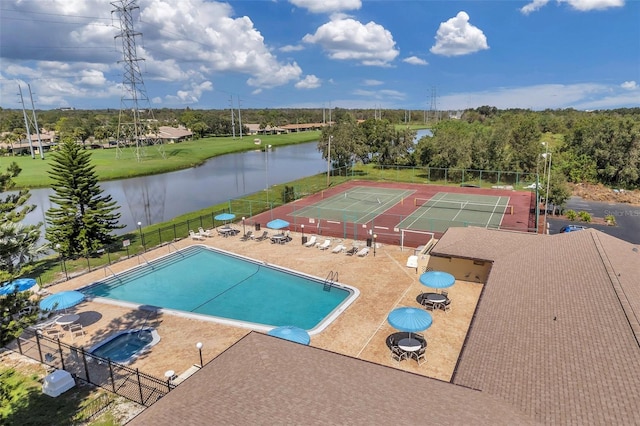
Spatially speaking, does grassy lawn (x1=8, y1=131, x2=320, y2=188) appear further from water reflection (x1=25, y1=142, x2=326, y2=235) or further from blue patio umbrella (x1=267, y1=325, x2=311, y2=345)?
blue patio umbrella (x1=267, y1=325, x2=311, y2=345)

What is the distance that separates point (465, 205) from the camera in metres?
42.1

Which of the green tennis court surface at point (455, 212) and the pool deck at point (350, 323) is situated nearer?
the pool deck at point (350, 323)

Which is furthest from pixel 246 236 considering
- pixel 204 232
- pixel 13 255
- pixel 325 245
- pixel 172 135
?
pixel 172 135

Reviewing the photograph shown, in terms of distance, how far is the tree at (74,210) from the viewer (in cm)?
2691

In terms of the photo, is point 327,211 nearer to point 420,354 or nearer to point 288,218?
point 288,218

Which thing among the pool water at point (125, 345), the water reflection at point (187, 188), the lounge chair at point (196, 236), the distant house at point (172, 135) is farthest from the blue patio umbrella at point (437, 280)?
the distant house at point (172, 135)

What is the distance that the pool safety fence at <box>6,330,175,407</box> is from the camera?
13234 millimetres

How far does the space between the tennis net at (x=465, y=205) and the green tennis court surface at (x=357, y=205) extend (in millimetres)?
2161

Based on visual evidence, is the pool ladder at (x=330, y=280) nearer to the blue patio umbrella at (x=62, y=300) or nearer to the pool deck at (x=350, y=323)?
the pool deck at (x=350, y=323)

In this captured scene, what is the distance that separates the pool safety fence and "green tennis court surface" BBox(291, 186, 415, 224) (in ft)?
70.0

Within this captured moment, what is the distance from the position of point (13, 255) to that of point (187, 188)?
47622 millimetres

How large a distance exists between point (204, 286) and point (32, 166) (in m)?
69.5

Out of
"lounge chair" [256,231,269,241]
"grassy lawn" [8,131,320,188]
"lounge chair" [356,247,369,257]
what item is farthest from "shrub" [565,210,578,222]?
"grassy lawn" [8,131,320,188]

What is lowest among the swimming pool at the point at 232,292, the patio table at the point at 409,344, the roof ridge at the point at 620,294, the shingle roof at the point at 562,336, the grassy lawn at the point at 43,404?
the swimming pool at the point at 232,292
